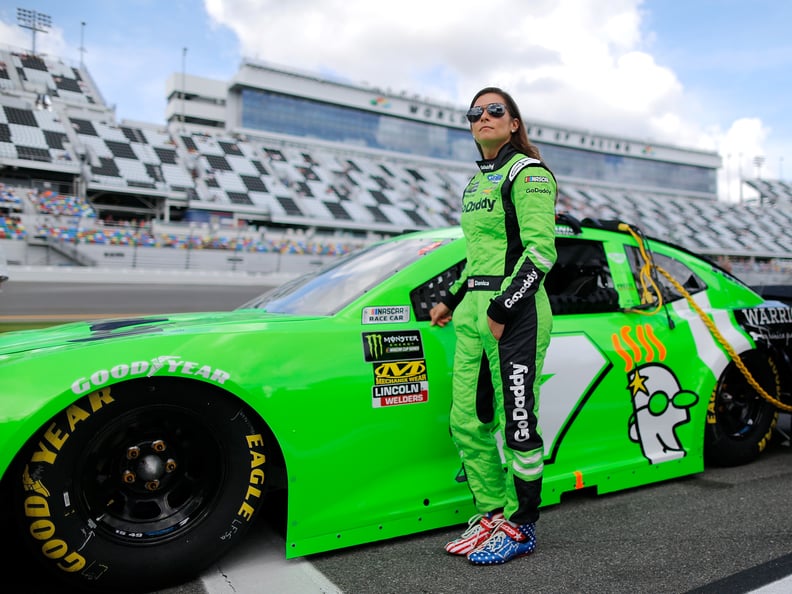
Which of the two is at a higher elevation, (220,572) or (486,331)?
(486,331)

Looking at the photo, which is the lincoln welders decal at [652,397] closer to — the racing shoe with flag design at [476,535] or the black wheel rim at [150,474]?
the racing shoe with flag design at [476,535]

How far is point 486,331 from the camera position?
2307mm

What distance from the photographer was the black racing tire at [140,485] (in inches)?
73.9

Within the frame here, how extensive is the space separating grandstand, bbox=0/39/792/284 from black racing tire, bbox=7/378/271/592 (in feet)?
69.8

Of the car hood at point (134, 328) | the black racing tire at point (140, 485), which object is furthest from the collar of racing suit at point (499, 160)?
the black racing tire at point (140, 485)

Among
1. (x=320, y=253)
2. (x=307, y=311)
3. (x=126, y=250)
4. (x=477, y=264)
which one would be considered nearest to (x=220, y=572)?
(x=307, y=311)

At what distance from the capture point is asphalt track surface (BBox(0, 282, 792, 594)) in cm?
208

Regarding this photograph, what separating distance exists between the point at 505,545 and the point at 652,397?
1.25 meters

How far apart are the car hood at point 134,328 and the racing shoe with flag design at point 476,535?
106cm

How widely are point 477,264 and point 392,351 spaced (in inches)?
18.8

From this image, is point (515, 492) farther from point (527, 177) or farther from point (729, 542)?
point (527, 177)

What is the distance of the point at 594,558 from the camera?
2.33 meters

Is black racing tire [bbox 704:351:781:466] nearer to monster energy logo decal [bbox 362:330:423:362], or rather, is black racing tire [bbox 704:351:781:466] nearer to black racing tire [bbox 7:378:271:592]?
monster energy logo decal [bbox 362:330:423:362]

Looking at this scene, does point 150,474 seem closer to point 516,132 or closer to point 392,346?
point 392,346
